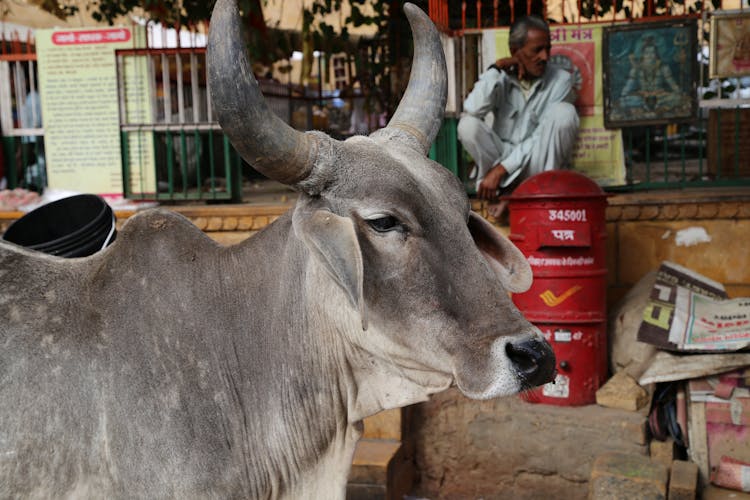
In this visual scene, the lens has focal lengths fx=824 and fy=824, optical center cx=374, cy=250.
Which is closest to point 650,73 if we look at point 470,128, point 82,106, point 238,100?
point 470,128

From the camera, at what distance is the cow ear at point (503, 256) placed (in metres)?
2.14

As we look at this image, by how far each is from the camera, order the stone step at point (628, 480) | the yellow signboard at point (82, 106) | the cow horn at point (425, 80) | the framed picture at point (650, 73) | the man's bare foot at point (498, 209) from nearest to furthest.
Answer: the cow horn at point (425, 80), the stone step at point (628, 480), the man's bare foot at point (498, 209), the framed picture at point (650, 73), the yellow signboard at point (82, 106)

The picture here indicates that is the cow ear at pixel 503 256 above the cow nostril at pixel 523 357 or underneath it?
above

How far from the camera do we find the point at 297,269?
1.97m

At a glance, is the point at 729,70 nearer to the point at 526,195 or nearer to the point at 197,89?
the point at 526,195

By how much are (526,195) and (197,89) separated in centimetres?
280

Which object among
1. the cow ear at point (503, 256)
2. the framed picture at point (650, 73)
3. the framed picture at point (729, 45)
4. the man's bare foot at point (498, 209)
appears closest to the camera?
the cow ear at point (503, 256)

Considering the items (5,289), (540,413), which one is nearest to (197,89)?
(540,413)

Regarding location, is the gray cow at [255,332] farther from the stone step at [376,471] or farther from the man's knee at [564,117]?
the man's knee at [564,117]

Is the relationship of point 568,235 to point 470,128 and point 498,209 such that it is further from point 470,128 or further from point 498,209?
point 470,128

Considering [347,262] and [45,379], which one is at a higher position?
[347,262]

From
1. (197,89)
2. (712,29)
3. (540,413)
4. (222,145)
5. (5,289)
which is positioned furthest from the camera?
(222,145)

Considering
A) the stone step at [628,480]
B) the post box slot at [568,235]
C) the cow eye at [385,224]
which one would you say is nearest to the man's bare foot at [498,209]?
the post box slot at [568,235]

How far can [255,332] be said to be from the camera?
77.5 inches
